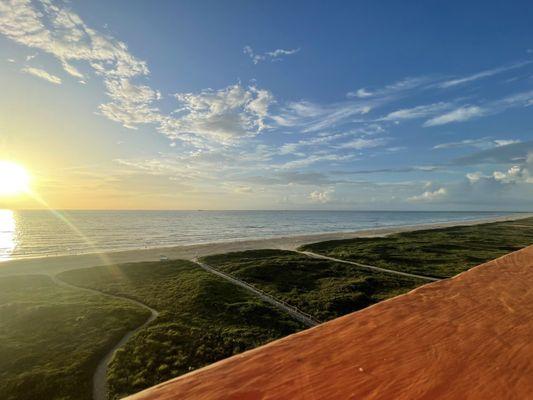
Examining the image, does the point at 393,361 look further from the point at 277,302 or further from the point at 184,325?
the point at 277,302

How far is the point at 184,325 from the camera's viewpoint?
56.3ft

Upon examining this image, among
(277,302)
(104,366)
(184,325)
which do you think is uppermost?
(184,325)

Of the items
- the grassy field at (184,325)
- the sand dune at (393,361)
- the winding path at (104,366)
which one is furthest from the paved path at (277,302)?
the sand dune at (393,361)

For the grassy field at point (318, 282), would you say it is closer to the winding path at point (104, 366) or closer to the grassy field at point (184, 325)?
the grassy field at point (184, 325)

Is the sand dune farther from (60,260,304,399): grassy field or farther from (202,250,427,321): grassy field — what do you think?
(202,250,427,321): grassy field

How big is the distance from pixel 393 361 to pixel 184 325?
14311 mm

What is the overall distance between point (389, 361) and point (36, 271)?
40.9 metres

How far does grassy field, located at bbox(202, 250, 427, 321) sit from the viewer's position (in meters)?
20.6

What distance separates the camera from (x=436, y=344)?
588 cm

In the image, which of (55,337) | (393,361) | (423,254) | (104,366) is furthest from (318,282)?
(393,361)

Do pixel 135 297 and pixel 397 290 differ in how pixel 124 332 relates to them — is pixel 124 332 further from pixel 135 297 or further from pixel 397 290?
pixel 397 290

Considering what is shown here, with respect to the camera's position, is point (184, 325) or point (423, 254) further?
point (423, 254)

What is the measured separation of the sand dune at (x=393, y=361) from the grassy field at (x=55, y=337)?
30.7 ft

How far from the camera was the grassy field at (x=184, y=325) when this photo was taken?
500 inches
